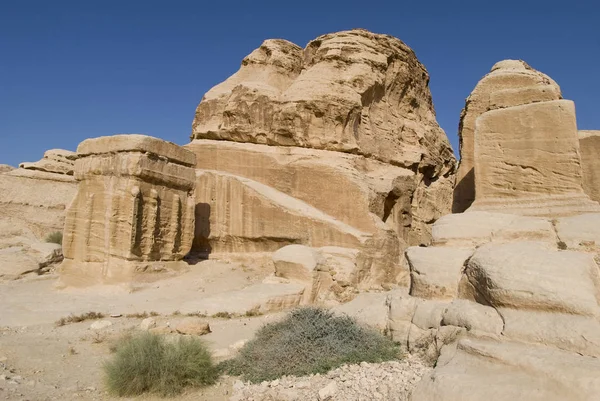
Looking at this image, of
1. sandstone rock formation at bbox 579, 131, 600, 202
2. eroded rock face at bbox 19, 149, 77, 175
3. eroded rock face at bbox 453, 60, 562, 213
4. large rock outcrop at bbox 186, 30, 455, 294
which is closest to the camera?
eroded rock face at bbox 453, 60, 562, 213

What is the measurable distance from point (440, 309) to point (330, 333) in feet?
4.48

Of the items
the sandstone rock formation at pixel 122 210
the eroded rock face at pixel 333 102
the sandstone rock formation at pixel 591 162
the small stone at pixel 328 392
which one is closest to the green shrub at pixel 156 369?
the small stone at pixel 328 392

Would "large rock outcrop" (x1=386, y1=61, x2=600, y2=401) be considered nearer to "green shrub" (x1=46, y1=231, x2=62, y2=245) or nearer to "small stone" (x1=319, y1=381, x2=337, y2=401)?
"small stone" (x1=319, y1=381, x2=337, y2=401)

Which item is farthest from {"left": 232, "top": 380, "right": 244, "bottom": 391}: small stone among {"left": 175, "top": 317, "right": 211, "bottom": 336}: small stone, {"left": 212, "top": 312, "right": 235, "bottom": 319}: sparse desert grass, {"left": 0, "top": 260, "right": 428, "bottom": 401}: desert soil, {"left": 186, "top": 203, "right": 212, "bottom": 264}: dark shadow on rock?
{"left": 186, "top": 203, "right": 212, "bottom": 264}: dark shadow on rock

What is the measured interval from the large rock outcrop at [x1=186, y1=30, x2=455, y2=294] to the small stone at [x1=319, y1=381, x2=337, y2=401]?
7807 millimetres

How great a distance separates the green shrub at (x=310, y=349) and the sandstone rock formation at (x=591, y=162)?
478 centimetres

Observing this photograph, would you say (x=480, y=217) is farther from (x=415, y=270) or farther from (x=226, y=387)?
(x=226, y=387)

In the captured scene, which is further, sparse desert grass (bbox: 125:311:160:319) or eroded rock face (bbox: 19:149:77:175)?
eroded rock face (bbox: 19:149:77:175)

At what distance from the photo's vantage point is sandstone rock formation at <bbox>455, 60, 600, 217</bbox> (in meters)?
5.68

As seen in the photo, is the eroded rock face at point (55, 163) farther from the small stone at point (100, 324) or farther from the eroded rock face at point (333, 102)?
the small stone at point (100, 324)

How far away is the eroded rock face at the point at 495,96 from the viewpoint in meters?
6.32

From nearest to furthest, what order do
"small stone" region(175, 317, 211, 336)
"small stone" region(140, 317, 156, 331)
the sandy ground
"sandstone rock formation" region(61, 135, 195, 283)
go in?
the sandy ground < "small stone" region(175, 317, 211, 336) < "small stone" region(140, 317, 156, 331) < "sandstone rock formation" region(61, 135, 195, 283)

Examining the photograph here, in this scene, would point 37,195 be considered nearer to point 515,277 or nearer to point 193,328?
point 193,328

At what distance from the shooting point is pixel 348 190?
1332cm
